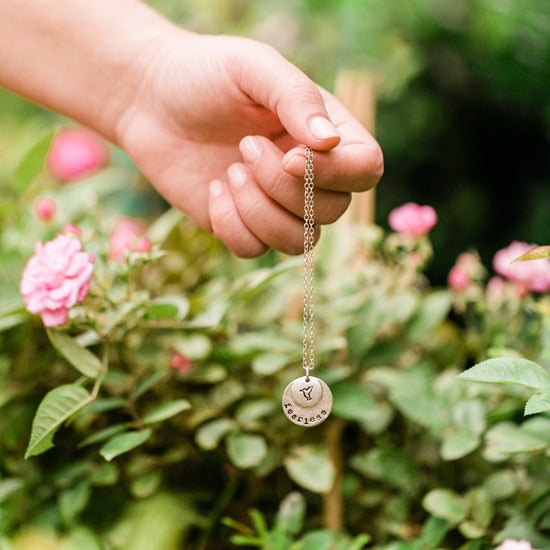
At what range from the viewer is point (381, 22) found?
6.66ft

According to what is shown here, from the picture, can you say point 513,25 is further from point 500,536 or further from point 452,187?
point 500,536

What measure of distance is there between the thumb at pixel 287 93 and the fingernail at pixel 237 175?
0.32ft

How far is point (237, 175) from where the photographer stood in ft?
2.68

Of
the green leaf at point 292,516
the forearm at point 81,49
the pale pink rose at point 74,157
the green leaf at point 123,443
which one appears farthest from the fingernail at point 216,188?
the pale pink rose at point 74,157

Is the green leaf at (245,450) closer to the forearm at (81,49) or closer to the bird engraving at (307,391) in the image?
the bird engraving at (307,391)

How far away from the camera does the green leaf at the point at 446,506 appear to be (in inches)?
30.7

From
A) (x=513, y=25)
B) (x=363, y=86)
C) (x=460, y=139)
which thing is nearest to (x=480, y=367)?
(x=363, y=86)

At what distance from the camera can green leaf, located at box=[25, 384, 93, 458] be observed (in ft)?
2.34

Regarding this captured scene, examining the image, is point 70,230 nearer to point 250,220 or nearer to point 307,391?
point 250,220

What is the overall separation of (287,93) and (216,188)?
0.74ft

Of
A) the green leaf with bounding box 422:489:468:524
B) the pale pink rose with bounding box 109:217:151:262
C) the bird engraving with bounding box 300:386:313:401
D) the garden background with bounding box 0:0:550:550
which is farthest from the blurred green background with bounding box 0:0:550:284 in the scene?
the bird engraving with bounding box 300:386:313:401

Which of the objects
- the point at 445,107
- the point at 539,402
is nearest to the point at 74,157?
the point at 445,107

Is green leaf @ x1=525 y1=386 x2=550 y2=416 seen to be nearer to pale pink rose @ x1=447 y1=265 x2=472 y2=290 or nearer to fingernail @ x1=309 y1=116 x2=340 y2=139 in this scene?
fingernail @ x1=309 y1=116 x2=340 y2=139

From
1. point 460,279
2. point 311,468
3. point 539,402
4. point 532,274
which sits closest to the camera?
point 539,402
